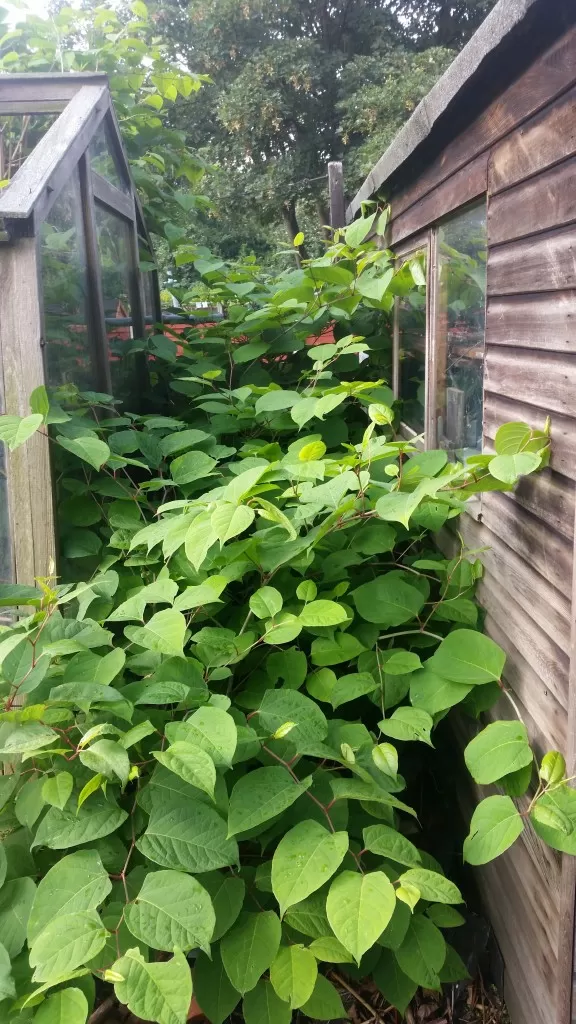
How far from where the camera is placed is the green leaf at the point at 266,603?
176cm

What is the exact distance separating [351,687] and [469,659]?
302 millimetres

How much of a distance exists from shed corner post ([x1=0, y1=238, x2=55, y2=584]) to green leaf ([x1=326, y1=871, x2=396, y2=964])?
1.16 m

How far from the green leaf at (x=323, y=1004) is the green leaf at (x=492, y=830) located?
1.34ft

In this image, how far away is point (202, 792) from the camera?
57.8 inches

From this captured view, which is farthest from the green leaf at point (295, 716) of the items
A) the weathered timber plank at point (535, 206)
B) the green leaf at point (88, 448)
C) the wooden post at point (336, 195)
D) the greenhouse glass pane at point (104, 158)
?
the wooden post at point (336, 195)

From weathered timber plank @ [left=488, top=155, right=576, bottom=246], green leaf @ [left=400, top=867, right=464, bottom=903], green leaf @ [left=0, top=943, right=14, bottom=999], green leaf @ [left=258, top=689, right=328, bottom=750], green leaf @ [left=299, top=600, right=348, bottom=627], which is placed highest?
weathered timber plank @ [left=488, top=155, right=576, bottom=246]

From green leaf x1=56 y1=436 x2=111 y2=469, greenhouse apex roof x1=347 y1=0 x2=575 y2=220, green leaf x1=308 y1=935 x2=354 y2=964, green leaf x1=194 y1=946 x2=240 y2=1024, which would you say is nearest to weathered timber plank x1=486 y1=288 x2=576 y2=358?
greenhouse apex roof x1=347 y1=0 x2=575 y2=220

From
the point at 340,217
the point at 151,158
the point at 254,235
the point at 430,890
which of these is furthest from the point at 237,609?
the point at 254,235

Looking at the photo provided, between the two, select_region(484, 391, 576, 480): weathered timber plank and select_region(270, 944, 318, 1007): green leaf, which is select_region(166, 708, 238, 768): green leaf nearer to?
select_region(270, 944, 318, 1007): green leaf

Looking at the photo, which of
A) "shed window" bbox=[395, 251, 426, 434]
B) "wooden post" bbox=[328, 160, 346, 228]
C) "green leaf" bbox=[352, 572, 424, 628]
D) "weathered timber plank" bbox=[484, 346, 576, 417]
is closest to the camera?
"weathered timber plank" bbox=[484, 346, 576, 417]

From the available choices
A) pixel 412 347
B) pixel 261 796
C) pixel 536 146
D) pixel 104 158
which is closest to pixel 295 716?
pixel 261 796

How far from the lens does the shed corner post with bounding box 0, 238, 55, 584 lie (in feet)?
6.62

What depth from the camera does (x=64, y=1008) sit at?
1.22 metres

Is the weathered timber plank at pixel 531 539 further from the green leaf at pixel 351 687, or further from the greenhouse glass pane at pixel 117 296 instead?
the greenhouse glass pane at pixel 117 296
